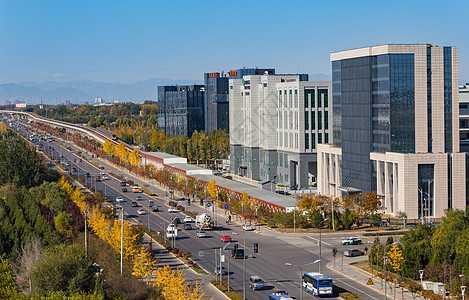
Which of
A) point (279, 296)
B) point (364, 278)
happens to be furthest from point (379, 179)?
point (279, 296)

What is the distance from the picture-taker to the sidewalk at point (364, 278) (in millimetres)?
67375

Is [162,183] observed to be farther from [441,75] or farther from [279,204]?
[441,75]

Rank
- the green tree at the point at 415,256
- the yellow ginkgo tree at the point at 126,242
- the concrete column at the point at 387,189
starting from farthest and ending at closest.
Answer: the concrete column at the point at 387,189 → the yellow ginkgo tree at the point at 126,242 → the green tree at the point at 415,256

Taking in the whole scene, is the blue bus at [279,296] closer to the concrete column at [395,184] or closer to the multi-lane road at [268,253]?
the multi-lane road at [268,253]

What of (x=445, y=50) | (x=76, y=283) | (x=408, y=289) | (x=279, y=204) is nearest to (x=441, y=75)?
(x=445, y=50)

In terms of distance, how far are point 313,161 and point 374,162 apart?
111ft

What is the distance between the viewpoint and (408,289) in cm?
6906

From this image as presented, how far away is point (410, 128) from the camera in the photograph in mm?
111938

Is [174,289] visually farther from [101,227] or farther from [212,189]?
[212,189]

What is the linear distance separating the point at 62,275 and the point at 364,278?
31149 mm

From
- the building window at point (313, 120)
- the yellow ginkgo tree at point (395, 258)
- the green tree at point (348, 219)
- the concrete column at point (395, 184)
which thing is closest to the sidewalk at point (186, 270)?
the yellow ginkgo tree at point (395, 258)

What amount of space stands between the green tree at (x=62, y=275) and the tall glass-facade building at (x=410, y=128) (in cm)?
6179

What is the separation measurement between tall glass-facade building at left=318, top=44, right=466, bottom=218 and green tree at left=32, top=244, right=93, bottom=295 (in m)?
61.8

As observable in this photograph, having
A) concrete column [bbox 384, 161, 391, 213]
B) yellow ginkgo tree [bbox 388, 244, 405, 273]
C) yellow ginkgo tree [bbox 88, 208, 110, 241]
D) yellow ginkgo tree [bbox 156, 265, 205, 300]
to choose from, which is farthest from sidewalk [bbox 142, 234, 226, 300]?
concrete column [bbox 384, 161, 391, 213]
